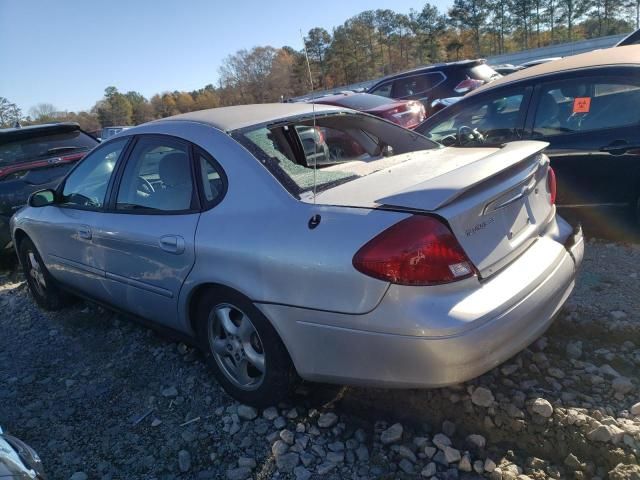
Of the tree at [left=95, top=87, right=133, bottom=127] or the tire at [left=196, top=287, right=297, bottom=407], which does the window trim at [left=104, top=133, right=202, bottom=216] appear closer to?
the tire at [left=196, top=287, right=297, bottom=407]

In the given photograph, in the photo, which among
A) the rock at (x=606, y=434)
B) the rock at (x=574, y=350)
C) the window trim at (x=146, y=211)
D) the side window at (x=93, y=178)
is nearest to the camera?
the rock at (x=606, y=434)

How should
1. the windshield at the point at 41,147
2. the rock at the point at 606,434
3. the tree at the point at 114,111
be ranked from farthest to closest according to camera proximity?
the tree at the point at 114,111
the windshield at the point at 41,147
the rock at the point at 606,434

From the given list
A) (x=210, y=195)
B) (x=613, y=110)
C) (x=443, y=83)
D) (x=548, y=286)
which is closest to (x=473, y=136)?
(x=613, y=110)

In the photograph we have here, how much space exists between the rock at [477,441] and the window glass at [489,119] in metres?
2.80

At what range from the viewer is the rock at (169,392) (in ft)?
10.1

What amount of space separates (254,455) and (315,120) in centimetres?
192

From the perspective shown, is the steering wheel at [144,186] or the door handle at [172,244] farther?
the steering wheel at [144,186]

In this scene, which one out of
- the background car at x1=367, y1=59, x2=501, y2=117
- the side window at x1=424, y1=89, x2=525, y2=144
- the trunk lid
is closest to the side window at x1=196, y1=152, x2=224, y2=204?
the trunk lid

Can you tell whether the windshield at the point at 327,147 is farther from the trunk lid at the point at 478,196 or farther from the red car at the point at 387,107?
the red car at the point at 387,107

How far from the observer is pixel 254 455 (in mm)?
2486

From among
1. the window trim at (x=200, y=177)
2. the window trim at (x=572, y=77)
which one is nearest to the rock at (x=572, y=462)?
the window trim at (x=200, y=177)

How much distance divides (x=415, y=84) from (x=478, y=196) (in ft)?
32.5

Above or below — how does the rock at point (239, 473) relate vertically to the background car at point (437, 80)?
below

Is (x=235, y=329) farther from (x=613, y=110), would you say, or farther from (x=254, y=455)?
(x=613, y=110)
